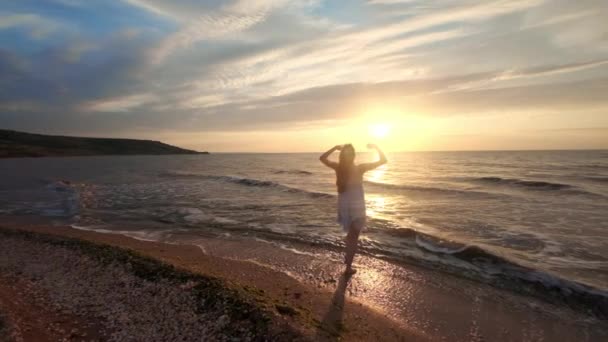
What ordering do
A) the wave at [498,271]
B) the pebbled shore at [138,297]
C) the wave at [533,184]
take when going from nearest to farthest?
the pebbled shore at [138,297] → the wave at [498,271] → the wave at [533,184]

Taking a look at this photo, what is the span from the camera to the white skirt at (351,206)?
6598 millimetres

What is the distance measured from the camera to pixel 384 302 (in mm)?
6160

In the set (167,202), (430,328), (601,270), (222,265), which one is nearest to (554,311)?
(430,328)

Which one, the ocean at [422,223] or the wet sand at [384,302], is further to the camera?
the ocean at [422,223]

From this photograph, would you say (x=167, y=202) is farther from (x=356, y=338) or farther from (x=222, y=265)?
(x=356, y=338)

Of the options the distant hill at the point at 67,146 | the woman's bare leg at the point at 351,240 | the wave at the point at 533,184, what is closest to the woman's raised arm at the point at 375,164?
the woman's bare leg at the point at 351,240

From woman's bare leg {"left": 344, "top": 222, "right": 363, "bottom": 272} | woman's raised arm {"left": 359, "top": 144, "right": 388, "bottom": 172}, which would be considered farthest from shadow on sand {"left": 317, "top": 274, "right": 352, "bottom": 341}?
woman's raised arm {"left": 359, "top": 144, "right": 388, "bottom": 172}

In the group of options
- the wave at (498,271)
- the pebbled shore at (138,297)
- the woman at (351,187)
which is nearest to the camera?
the pebbled shore at (138,297)

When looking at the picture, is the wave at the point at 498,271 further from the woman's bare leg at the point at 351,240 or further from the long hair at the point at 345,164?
the long hair at the point at 345,164

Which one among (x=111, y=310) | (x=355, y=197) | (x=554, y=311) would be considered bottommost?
(x=554, y=311)

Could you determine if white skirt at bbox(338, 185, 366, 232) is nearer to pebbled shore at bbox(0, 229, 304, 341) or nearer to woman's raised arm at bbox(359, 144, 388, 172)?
woman's raised arm at bbox(359, 144, 388, 172)

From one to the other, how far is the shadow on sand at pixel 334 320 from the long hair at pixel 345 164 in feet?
6.23

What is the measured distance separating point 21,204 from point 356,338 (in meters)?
19.9

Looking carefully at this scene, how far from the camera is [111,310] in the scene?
505 centimetres
